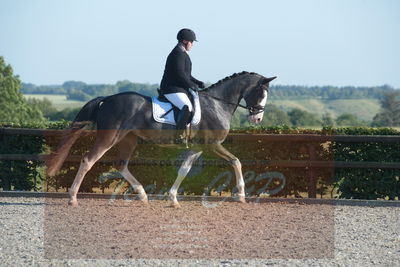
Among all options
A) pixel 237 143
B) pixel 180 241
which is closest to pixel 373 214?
pixel 237 143

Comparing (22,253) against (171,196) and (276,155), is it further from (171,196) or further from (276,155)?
(276,155)

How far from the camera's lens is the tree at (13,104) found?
49.5 meters

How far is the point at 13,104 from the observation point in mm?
50812

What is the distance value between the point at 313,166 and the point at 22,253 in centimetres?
683

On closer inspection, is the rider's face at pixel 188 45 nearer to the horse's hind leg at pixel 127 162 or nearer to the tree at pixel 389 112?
the horse's hind leg at pixel 127 162

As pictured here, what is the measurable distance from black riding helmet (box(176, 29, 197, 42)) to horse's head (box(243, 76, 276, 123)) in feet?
5.07

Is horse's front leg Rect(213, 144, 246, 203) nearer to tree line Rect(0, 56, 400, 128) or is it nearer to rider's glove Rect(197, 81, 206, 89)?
rider's glove Rect(197, 81, 206, 89)

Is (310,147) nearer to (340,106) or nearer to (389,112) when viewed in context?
(389,112)

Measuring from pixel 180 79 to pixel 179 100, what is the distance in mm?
372

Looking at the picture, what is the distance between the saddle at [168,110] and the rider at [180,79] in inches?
4.1

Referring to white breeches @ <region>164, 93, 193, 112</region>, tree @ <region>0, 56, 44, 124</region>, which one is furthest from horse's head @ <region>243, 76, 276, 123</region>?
tree @ <region>0, 56, 44, 124</region>

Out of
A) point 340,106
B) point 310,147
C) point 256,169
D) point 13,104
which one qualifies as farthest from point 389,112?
point 256,169

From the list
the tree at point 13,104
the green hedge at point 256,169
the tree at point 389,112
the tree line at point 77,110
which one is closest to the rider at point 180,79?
the green hedge at point 256,169

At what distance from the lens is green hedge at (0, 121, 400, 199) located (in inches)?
516
